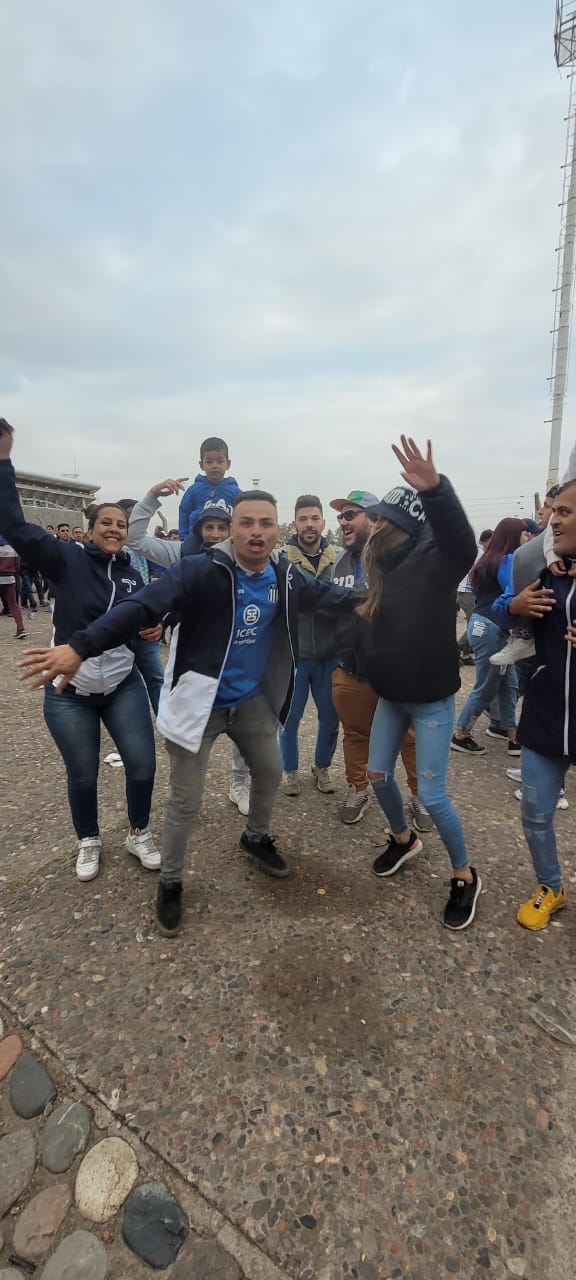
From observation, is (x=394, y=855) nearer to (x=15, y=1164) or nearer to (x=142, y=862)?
→ (x=142, y=862)

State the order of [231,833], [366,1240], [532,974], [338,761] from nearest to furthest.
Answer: [366,1240] < [532,974] < [231,833] < [338,761]

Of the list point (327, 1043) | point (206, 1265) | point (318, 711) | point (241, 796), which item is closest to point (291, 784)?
point (241, 796)

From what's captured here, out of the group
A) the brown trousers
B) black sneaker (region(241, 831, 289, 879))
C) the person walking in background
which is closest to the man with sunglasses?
the brown trousers

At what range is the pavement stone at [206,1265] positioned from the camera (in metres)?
1.49

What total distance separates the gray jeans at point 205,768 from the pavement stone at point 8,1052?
862 mm

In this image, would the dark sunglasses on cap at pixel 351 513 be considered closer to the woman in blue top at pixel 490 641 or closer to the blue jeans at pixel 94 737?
the blue jeans at pixel 94 737

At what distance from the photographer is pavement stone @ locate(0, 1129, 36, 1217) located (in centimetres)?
169

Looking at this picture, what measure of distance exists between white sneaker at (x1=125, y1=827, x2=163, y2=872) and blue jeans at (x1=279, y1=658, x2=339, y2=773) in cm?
114

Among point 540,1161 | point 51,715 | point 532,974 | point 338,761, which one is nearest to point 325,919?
point 532,974

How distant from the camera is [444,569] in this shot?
8.27 feet

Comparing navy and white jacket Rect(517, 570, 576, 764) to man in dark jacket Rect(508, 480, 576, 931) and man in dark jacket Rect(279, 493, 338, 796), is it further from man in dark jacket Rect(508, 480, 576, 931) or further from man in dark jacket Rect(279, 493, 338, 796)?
man in dark jacket Rect(279, 493, 338, 796)

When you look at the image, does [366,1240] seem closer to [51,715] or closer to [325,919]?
[325,919]

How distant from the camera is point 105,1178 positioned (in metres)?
1.72

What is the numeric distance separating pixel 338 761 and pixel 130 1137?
349 centimetres
